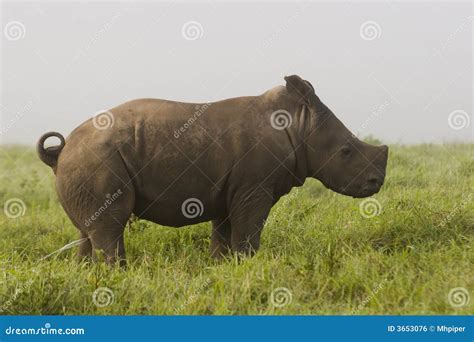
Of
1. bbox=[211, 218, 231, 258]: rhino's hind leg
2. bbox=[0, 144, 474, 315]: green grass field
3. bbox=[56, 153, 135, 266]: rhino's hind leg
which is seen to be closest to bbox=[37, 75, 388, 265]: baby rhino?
bbox=[56, 153, 135, 266]: rhino's hind leg

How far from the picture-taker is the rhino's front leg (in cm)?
680

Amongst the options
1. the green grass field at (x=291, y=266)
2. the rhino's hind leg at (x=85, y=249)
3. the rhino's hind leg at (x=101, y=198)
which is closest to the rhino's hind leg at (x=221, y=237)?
the green grass field at (x=291, y=266)

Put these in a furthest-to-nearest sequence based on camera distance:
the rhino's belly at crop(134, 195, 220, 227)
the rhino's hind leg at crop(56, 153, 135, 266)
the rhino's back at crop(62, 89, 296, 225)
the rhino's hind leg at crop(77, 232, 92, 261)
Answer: the rhino's hind leg at crop(77, 232, 92, 261)
the rhino's belly at crop(134, 195, 220, 227)
the rhino's back at crop(62, 89, 296, 225)
the rhino's hind leg at crop(56, 153, 135, 266)

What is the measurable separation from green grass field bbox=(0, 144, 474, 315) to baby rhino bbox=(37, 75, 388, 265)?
0.47m

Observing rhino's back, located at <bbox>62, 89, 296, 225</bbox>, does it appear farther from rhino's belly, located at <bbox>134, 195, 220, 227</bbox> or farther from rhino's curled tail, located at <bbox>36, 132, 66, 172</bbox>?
rhino's curled tail, located at <bbox>36, 132, 66, 172</bbox>

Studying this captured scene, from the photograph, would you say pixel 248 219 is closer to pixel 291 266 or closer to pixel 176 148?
pixel 291 266

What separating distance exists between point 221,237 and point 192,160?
104 cm

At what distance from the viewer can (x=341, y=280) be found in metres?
5.80

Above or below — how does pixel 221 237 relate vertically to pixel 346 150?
below

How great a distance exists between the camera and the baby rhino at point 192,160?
663 cm

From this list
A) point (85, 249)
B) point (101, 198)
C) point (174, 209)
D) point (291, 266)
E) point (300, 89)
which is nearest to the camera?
point (291, 266)

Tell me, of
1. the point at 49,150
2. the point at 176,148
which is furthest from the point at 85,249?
the point at 176,148

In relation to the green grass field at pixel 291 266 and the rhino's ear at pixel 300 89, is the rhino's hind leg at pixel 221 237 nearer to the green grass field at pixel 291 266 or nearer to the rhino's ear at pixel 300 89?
the green grass field at pixel 291 266

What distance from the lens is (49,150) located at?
6.97 m
